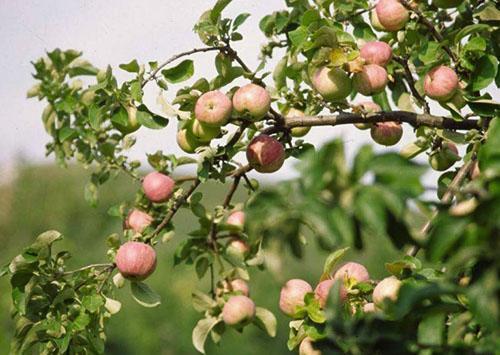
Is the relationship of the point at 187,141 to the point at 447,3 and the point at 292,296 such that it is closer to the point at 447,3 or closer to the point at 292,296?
the point at 292,296

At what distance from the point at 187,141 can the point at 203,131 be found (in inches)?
2.0

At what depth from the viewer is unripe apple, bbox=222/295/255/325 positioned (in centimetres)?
102

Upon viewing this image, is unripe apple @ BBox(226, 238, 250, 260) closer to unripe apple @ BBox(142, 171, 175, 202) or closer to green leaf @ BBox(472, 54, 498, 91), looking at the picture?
unripe apple @ BBox(142, 171, 175, 202)

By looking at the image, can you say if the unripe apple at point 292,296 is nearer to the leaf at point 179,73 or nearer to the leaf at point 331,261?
the leaf at point 331,261

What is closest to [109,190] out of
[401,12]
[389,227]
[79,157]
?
Result: [79,157]

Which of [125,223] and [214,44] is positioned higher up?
[214,44]

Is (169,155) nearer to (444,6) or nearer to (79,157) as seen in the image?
(79,157)

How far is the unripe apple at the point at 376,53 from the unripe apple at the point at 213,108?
7.6 inches

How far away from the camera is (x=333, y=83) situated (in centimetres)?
95

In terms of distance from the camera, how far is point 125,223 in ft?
4.10

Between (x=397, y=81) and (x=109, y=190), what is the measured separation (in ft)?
22.2

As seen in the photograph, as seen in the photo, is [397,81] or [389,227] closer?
[389,227]

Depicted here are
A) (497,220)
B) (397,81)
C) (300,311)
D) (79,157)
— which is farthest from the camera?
(79,157)

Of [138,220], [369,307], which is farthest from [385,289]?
[138,220]
